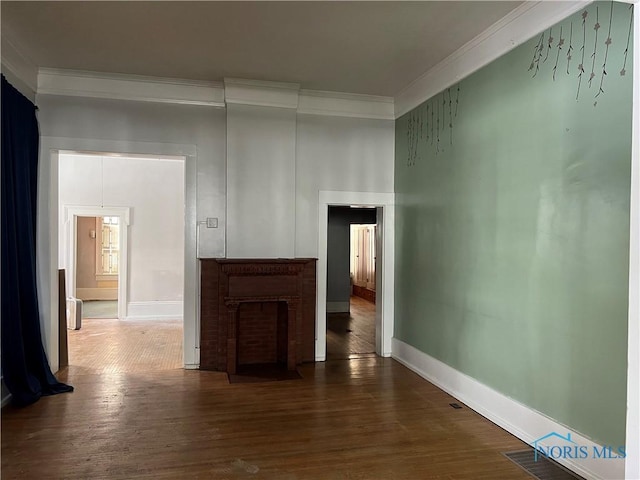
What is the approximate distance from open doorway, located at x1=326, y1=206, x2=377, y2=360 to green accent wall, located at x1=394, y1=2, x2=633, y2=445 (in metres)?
1.77

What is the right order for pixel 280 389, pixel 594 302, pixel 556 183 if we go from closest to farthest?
pixel 594 302, pixel 556 183, pixel 280 389

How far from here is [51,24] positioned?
3.54 metres

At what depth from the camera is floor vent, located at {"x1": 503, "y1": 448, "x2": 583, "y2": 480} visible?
8.87 feet

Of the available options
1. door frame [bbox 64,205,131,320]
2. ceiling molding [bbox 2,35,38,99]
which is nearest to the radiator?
door frame [bbox 64,205,131,320]

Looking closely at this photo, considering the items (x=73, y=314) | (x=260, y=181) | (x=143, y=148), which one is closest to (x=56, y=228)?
(x=143, y=148)

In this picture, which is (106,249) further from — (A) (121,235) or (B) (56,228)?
(B) (56,228)

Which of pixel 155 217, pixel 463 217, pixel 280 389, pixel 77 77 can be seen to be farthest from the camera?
pixel 155 217

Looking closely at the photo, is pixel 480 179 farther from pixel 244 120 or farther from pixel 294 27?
pixel 244 120

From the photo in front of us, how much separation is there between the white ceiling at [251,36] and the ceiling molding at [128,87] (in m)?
0.12

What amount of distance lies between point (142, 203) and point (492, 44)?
6.71 meters

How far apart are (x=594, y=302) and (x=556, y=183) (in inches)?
32.1

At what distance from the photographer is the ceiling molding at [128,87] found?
452 cm

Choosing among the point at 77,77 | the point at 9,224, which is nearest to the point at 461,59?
the point at 77,77

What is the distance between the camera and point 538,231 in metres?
Answer: 3.10
